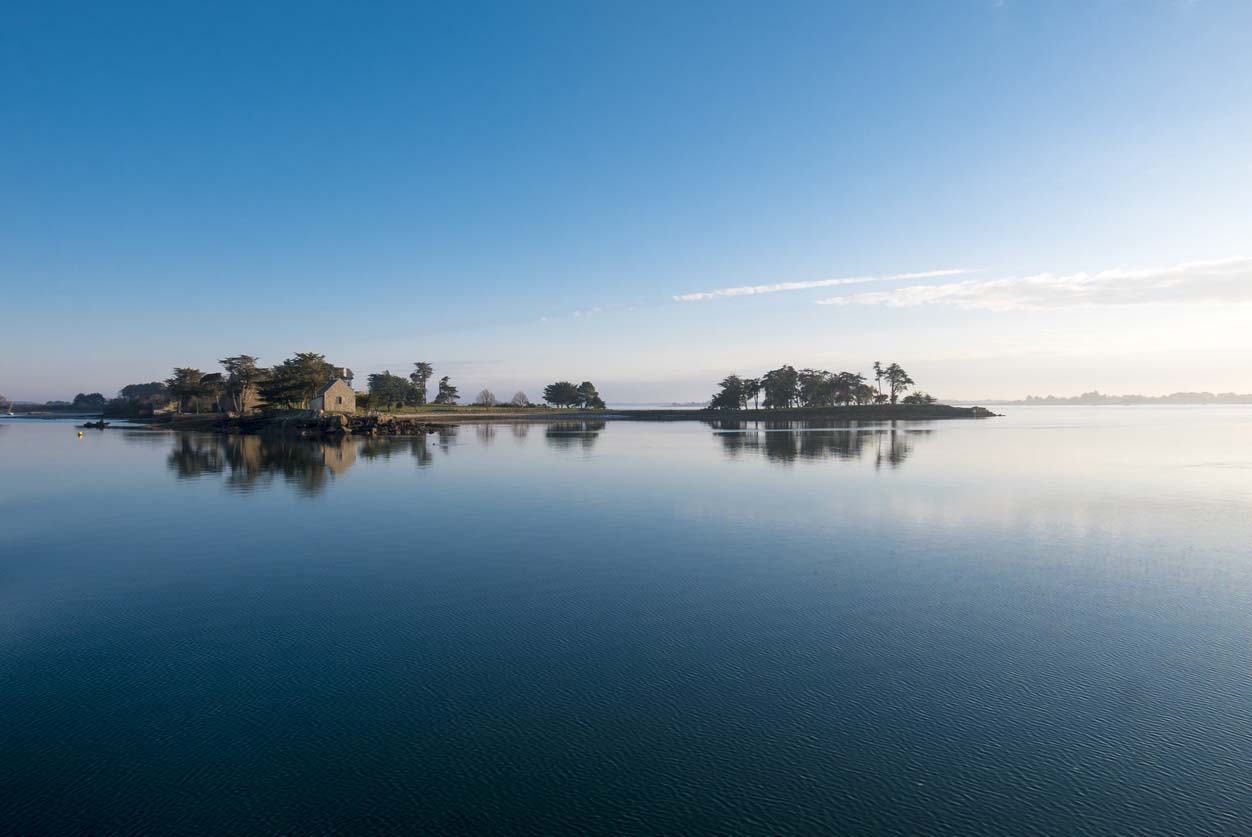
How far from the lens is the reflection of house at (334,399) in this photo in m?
90.8

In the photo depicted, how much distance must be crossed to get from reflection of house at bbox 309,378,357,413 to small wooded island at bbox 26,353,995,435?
152mm

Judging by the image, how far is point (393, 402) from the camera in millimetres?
147125

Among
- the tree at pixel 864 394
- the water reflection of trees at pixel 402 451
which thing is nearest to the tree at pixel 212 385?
the water reflection of trees at pixel 402 451

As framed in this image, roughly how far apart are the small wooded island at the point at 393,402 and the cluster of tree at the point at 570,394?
0.29 metres

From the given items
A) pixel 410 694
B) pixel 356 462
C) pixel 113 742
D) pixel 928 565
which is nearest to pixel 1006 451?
pixel 928 565

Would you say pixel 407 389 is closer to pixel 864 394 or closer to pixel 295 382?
pixel 295 382

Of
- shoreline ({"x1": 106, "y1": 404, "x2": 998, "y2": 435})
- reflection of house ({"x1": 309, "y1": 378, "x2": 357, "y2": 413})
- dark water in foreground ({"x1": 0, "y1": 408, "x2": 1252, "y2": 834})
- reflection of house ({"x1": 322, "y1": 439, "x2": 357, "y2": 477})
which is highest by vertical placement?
reflection of house ({"x1": 309, "y1": 378, "x2": 357, "y2": 413})

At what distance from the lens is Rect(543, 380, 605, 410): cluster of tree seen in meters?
182

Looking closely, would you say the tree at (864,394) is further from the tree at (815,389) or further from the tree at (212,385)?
the tree at (212,385)

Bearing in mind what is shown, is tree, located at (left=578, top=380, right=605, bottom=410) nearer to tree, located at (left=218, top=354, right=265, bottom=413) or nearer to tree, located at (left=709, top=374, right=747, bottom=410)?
tree, located at (left=709, top=374, right=747, bottom=410)

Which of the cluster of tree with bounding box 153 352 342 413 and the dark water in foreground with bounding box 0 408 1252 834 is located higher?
the cluster of tree with bounding box 153 352 342 413

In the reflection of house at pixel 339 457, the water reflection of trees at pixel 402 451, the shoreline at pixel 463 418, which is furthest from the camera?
the shoreline at pixel 463 418

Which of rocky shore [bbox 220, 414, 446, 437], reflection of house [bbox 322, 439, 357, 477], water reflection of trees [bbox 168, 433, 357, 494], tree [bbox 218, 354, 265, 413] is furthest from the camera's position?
tree [bbox 218, 354, 265, 413]

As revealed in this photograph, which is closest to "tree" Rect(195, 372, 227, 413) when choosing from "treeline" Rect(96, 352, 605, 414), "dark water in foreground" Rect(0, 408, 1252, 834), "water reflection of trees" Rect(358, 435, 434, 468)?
"treeline" Rect(96, 352, 605, 414)
